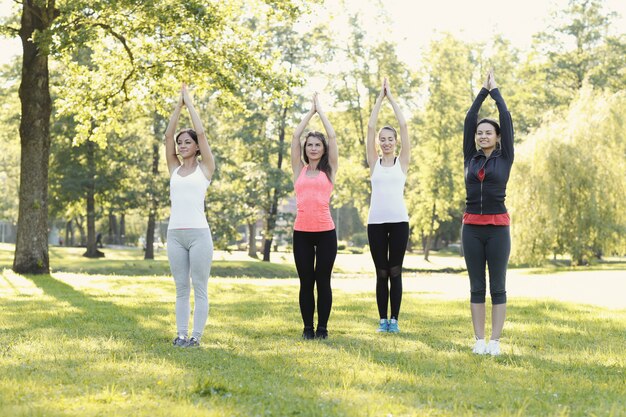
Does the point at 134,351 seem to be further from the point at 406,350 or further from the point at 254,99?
the point at 254,99

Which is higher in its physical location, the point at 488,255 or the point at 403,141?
the point at 403,141

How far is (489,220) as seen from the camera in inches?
269

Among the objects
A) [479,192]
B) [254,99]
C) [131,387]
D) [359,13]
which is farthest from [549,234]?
[131,387]

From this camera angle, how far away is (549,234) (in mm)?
29391

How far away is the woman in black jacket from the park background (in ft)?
1.50

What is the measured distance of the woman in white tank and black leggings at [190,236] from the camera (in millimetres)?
→ 7184

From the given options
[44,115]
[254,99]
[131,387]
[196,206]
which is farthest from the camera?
[254,99]

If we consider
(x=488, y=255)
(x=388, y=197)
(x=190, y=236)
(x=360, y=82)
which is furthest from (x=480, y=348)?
(x=360, y=82)

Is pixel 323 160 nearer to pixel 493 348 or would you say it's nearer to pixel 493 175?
pixel 493 175

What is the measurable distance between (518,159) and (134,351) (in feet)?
84.0

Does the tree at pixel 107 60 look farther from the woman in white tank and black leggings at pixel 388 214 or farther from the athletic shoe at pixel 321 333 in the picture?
the athletic shoe at pixel 321 333

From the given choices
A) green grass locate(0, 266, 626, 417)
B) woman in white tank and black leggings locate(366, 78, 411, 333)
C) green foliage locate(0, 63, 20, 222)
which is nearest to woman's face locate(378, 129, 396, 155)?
woman in white tank and black leggings locate(366, 78, 411, 333)

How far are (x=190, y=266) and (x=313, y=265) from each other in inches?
54.0

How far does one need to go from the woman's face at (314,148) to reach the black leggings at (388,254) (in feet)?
3.43
